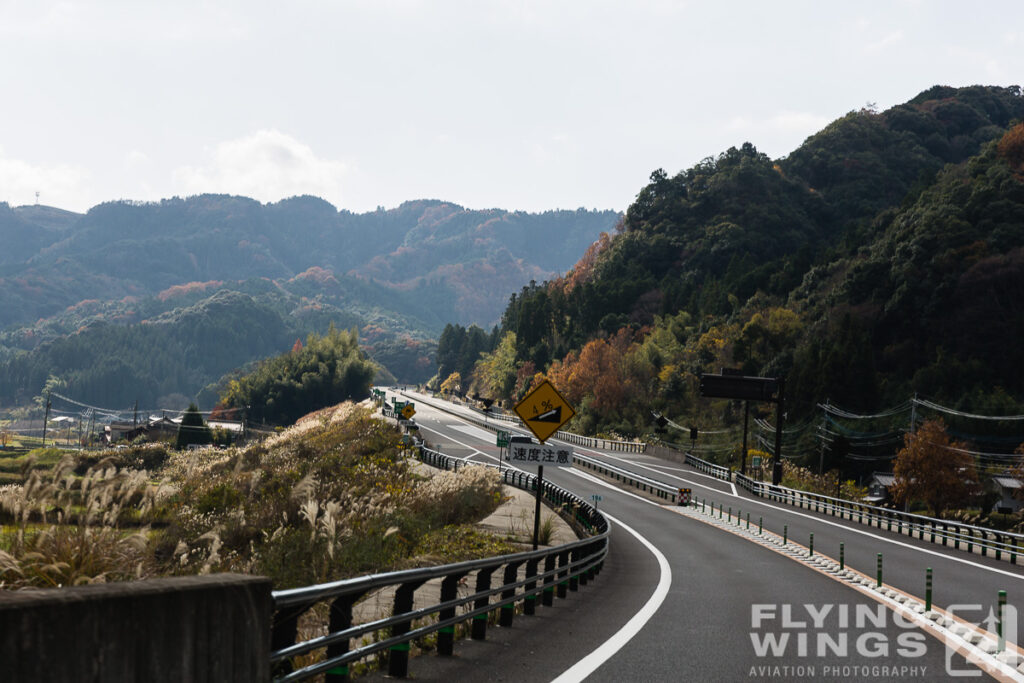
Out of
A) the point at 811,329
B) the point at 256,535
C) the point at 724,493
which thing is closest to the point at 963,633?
the point at 256,535

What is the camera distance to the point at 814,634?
11.1 metres

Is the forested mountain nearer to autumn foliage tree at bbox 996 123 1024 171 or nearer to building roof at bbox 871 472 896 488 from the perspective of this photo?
autumn foliage tree at bbox 996 123 1024 171

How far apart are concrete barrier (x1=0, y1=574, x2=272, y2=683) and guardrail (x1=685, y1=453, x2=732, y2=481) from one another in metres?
60.7

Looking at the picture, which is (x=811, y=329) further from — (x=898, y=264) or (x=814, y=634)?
(x=814, y=634)

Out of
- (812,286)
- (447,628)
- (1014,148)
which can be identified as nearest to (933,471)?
(812,286)

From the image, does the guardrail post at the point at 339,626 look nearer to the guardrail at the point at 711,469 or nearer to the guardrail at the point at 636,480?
the guardrail at the point at 636,480

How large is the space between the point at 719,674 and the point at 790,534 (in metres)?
25.8

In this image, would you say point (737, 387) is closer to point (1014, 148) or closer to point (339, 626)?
point (339, 626)

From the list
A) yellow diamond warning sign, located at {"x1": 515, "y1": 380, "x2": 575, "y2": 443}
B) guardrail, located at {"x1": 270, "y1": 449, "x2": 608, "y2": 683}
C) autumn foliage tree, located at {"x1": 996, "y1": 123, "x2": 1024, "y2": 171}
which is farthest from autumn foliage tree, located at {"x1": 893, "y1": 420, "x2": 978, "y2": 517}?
autumn foliage tree, located at {"x1": 996, "y1": 123, "x2": 1024, "y2": 171}

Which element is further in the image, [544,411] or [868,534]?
[868,534]

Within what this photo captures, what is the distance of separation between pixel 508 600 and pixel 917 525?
2793cm

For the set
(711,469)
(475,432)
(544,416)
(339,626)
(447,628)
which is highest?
(544,416)

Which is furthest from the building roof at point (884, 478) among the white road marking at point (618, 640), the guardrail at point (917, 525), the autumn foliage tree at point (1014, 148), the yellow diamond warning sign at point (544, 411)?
the white road marking at point (618, 640)

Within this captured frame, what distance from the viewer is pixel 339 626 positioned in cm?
580
